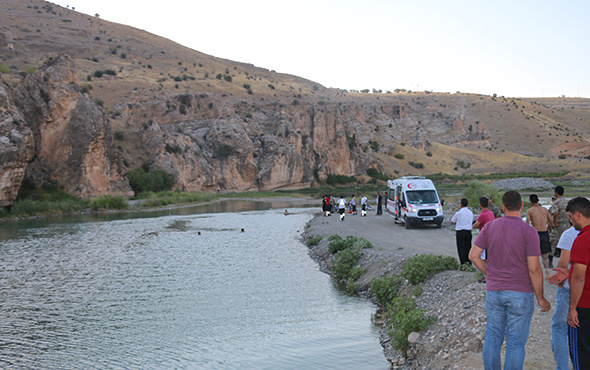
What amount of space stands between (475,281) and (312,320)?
4011 mm

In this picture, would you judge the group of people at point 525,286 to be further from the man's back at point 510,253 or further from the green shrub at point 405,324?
the green shrub at point 405,324

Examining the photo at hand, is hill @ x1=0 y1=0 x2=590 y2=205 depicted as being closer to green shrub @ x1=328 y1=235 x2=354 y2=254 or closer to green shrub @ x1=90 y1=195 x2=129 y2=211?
green shrub @ x1=90 y1=195 x2=129 y2=211

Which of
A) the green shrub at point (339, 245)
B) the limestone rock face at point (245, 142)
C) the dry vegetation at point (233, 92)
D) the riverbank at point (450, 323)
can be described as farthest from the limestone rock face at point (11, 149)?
the riverbank at point (450, 323)

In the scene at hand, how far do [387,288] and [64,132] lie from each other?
5407 cm

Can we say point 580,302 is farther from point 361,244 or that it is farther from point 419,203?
point 419,203

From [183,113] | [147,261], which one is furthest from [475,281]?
[183,113]

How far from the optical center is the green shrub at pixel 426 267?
40.6ft

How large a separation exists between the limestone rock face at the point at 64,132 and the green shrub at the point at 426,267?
5094cm

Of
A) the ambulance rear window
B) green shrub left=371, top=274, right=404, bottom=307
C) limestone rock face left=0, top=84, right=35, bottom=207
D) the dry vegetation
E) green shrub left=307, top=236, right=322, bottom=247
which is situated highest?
the dry vegetation

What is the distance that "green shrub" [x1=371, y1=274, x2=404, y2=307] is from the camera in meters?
12.8

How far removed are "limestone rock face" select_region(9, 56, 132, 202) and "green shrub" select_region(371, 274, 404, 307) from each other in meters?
50.0

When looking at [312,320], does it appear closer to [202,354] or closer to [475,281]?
[202,354]

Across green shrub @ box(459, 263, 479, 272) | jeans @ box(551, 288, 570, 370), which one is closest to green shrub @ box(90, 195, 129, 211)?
green shrub @ box(459, 263, 479, 272)

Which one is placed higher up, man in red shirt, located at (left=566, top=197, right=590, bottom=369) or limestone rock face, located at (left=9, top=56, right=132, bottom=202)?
limestone rock face, located at (left=9, top=56, right=132, bottom=202)
